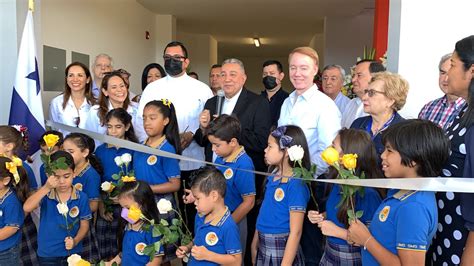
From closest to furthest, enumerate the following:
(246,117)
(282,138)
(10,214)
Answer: (282,138)
(10,214)
(246,117)

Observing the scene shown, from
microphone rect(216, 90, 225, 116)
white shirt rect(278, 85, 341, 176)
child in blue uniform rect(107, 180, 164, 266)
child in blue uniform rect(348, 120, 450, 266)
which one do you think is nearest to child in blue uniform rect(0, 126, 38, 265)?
child in blue uniform rect(107, 180, 164, 266)

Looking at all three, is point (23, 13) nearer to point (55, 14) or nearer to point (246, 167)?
point (55, 14)

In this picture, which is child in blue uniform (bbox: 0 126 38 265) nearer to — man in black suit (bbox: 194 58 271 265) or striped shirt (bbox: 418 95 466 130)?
man in black suit (bbox: 194 58 271 265)

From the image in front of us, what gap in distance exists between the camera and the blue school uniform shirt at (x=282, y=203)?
2.37m

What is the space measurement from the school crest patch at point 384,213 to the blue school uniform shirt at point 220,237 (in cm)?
77

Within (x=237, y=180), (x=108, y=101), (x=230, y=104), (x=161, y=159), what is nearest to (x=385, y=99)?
(x=237, y=180)

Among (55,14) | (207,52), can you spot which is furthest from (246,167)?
(207,52)

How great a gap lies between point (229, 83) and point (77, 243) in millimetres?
1498

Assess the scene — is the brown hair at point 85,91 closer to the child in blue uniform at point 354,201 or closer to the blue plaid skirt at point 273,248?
the blue plaid skirt at point 273,248

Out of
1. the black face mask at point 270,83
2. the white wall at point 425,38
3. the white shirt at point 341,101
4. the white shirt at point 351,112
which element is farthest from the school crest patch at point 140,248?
the white shirt at point 341,101

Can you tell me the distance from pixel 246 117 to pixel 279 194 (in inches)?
39.1

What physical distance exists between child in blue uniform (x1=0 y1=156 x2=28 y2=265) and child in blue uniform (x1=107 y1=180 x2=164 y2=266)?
0.59 metres

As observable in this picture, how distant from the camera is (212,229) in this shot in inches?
90.4

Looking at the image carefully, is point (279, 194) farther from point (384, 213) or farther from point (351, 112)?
point (351, 112)
